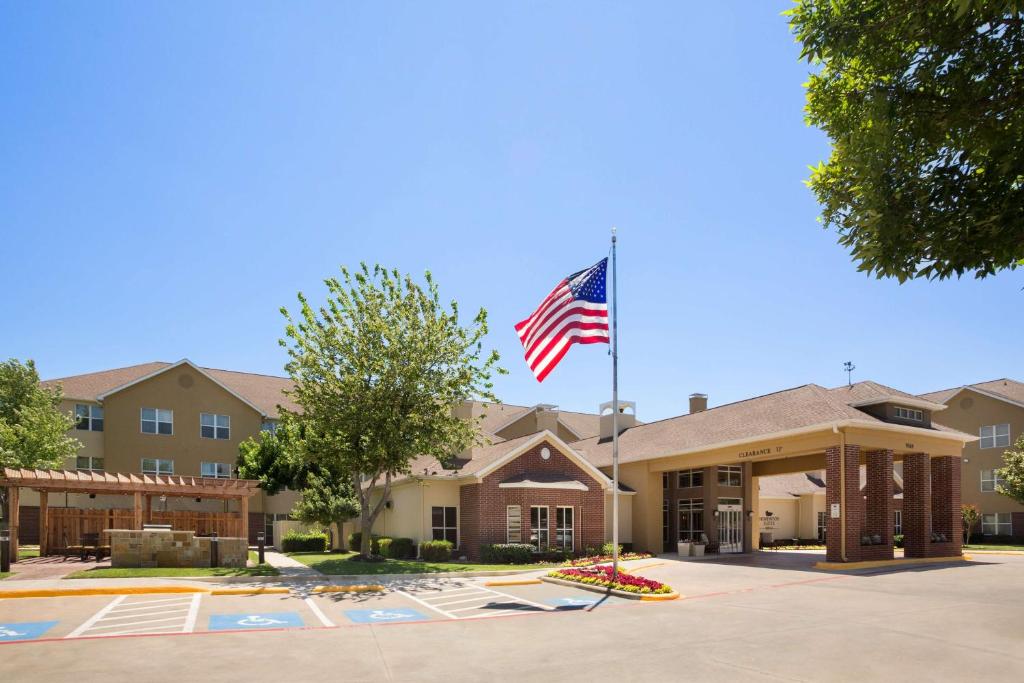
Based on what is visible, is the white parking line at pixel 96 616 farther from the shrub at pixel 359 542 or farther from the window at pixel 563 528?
the window at pixel 563 528

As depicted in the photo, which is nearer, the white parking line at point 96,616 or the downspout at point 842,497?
the white parking line at point 96,616

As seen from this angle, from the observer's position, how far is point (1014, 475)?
1542 inches

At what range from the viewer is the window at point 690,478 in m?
34.7

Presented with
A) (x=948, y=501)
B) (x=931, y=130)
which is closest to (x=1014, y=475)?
(x=948, y=501)

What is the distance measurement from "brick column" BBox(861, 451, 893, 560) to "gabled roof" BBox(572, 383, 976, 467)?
5.29ft

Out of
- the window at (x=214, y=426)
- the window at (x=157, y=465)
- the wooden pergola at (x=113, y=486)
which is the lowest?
the window at (x=157, y=465)

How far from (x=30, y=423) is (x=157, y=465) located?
776 cm

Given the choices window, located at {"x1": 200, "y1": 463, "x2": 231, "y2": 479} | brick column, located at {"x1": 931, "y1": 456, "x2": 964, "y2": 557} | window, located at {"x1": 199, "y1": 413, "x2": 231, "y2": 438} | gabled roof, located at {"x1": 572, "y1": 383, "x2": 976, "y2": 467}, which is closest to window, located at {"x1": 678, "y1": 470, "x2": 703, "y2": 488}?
gabled roof, located at {"x1": 572, "y1": 383, "x2": 976, "y2": 467}

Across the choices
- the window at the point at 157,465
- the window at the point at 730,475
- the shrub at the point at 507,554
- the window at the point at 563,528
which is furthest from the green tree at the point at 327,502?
the window at the point at 730,475

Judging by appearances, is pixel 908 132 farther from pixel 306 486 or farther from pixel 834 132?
pixel 306 486

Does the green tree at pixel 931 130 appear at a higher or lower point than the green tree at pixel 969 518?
higher

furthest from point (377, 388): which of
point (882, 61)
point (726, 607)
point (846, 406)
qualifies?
point (882, 61)

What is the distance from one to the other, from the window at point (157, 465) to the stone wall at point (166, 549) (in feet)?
62.3

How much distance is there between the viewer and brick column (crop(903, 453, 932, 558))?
98.1 feet
